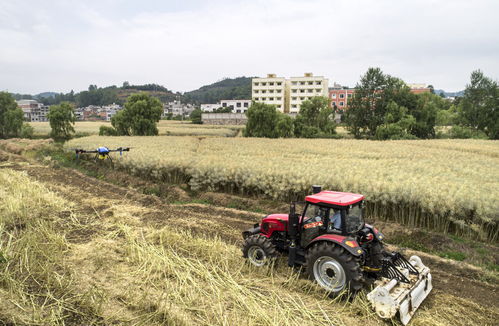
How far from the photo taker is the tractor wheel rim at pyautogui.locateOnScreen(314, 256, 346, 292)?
613cm

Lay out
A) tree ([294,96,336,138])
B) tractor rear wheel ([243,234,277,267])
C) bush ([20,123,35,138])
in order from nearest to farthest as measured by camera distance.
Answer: tractor rear wheel ([243,234,277,267]) → tree ([294,96,336,138]) → bush ([20,123,35,138])

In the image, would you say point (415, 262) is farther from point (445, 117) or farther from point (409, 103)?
point (445, 117)

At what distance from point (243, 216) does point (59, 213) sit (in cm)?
662

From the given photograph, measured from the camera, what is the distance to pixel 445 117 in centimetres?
5944

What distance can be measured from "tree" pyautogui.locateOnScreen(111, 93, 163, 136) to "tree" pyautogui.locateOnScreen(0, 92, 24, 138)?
17799mm

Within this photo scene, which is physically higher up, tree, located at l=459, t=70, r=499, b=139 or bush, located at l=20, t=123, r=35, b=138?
tree, located at l=459, t=70, r=499, b=139

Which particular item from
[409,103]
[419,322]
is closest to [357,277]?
[419,322]

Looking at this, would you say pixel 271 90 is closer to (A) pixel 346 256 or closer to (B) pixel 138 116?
(B) pixel 138 116

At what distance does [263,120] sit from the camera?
44562 millimetres

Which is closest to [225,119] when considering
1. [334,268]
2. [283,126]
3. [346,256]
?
[283,126]

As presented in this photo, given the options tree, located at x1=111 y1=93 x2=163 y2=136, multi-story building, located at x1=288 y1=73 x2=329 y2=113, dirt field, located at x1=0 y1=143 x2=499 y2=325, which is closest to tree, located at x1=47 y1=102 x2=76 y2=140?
tree, located at x1=111 y1=93 x2=163 y2=136

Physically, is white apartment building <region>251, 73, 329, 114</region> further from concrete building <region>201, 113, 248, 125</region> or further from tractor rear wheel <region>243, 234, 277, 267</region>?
tractor rear wheel <region>243, 234, 277, 267</region>

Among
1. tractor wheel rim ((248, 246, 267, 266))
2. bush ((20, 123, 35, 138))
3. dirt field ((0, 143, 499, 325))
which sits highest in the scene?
bush ((20, 123, 35, 138))

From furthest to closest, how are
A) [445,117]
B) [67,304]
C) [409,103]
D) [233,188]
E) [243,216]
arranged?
1. [445,117]
2. [409,103]
3. [233,188]
4. [243,216]
5. [67,304]
